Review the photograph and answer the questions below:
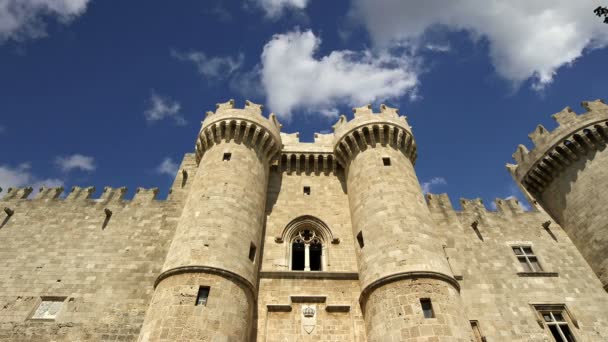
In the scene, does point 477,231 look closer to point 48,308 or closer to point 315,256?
point 315,256

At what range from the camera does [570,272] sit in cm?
1313

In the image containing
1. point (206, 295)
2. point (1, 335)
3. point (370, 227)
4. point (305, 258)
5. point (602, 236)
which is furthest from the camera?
point (602, 236)

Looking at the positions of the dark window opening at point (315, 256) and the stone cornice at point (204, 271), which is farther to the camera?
the dark window opening at point (315, 256)

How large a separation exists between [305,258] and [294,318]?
2.22 meters

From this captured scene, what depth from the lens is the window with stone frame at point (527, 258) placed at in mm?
13320

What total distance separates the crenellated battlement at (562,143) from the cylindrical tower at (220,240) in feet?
37.9

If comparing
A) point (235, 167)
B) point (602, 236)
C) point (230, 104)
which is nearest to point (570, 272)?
point (602, 236)

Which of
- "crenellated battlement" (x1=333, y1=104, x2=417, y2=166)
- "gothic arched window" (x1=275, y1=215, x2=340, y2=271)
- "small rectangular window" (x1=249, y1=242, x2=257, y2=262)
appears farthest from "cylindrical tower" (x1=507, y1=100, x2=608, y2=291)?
"small rectangular window" (x1=249, y1=242, x2=257, y2=262)

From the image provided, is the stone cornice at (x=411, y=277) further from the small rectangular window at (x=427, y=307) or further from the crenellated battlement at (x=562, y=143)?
the crenellated battlement at (x=562, y=143)

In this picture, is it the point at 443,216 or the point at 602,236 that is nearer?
the point at 602,236

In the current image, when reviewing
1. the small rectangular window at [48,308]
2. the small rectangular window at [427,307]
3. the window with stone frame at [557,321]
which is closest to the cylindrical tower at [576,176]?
the window with stone frame at [557,321]

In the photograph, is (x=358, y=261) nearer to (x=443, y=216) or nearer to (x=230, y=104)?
(x=443, y=216)

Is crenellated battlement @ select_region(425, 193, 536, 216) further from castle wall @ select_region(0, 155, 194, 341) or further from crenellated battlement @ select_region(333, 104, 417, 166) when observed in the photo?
castle wall @ select_region(0, 155, 194, 341)

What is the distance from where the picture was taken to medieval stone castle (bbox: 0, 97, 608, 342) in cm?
989
